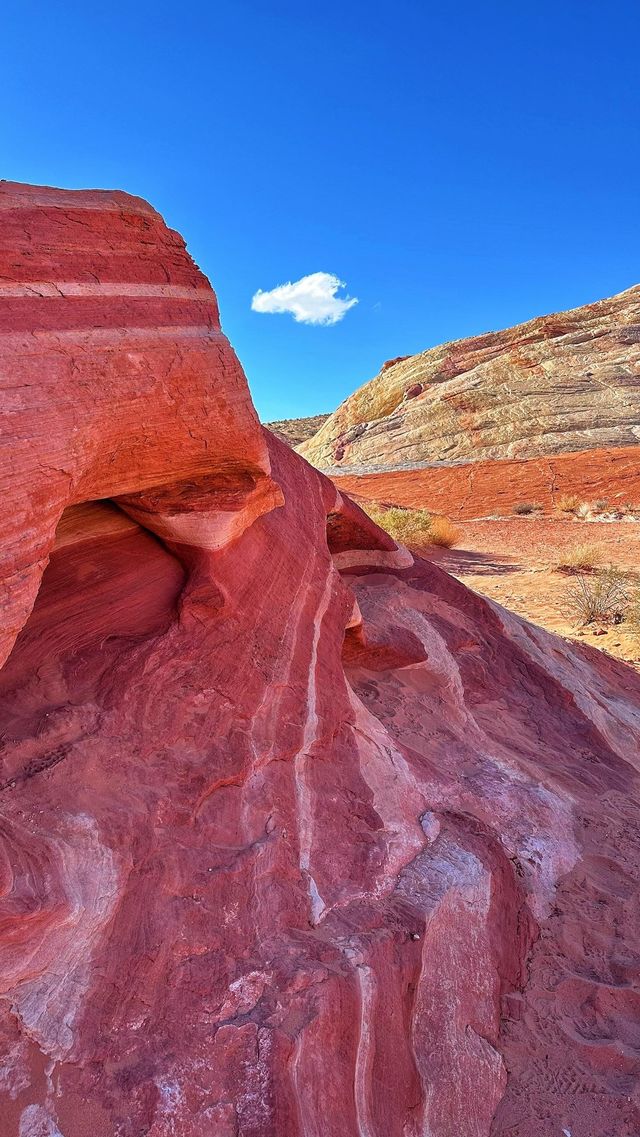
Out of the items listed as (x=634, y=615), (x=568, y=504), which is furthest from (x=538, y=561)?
(x=568, y=504)

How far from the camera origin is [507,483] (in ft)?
84.0

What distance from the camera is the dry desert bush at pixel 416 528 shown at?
651 inches

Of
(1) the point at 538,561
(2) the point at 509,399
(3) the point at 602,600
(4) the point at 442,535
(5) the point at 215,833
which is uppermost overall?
(2) the point at 509,399

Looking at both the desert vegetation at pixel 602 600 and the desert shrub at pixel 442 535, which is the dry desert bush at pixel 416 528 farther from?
the desert vegetation at pixel 602 600

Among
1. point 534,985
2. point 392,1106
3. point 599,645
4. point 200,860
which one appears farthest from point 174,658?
point 599,645

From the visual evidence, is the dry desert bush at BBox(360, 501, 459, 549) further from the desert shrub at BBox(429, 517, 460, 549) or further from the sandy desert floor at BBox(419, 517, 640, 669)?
the sandy desert floor at BBox(419, 517, 640, 669)

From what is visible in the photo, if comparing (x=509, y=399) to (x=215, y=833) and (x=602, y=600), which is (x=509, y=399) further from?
(x=215, y=833)

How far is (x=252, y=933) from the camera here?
109 inches

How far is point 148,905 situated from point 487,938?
180 cm

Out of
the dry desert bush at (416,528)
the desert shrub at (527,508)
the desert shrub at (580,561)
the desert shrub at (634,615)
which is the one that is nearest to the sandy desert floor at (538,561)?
the desert shrub at (634,615)

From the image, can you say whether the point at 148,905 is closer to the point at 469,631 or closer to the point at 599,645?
the point at 469,631

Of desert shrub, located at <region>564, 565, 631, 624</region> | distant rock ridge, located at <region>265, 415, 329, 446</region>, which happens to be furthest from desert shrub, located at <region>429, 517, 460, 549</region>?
distant rock ridge, located at <region>265, 415, 329, 446</region>

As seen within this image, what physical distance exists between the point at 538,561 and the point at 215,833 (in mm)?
14012

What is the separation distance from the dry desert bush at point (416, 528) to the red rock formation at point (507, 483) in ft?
17.8
